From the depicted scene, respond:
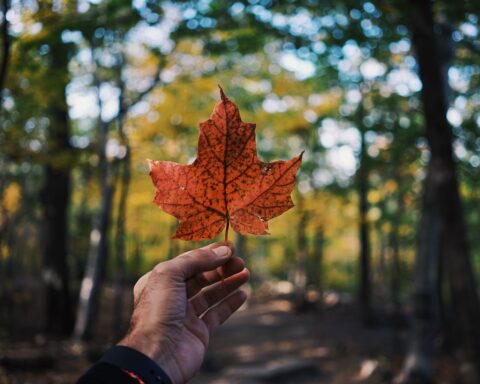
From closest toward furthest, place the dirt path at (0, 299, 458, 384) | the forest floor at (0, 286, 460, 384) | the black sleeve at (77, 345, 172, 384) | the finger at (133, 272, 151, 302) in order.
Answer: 1. the black sleeve at (77, 345, 172, 384)
2. the finger at (133, 272, 151, 302)
3. the forest floor at (0, 286, 460, 384)
4. the dirt path at (0, 299, 458, 384)

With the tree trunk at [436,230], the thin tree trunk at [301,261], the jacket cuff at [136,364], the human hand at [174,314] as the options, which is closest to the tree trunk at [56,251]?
the tree trunk at [436,230]

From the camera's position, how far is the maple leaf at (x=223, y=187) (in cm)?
125

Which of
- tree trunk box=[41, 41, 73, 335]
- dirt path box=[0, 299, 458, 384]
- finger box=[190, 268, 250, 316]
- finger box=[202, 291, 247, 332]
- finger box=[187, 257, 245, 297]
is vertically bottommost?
dirt path box=[0, 299, 458, 384]

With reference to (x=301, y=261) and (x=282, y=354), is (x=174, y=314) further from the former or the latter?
(x=301, y=261)

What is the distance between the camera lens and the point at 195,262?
1.31m

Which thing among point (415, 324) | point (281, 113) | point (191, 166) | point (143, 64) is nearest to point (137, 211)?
point (281, 113)

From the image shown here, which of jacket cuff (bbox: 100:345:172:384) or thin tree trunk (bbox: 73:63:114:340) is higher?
jacket cuff (bbox: 100:345:172:384)

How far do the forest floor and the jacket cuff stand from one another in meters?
6.51

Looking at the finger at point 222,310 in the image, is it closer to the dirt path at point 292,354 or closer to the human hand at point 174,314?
the human hand at point 174,314

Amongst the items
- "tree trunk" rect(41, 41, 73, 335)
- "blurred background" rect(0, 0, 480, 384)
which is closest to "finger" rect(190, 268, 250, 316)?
"blurred background" rect(0, 0, 480, 384)

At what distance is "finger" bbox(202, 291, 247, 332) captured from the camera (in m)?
1.53

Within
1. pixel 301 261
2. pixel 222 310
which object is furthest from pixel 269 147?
pixel 222 310

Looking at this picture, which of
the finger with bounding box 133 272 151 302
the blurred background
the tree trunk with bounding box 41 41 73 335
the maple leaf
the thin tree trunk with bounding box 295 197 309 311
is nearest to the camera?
the maple leaf

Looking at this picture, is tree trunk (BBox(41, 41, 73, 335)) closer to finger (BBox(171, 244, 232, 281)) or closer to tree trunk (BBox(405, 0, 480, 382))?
tree trunk (BBox(405, 0, 480, 382))
